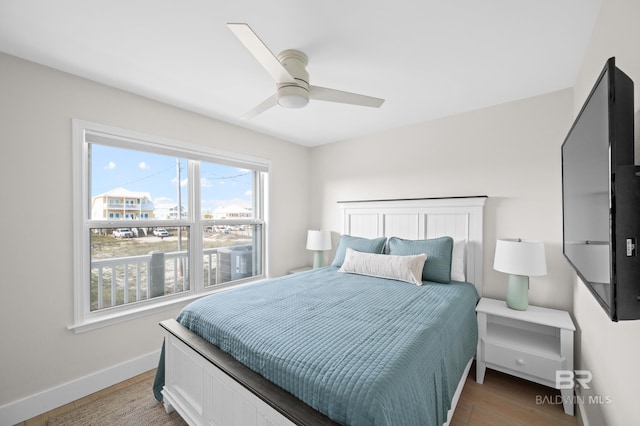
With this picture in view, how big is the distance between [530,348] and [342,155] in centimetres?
294

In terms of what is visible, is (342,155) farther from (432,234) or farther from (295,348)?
(295,348)

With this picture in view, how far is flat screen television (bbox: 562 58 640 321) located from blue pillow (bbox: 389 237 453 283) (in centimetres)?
149

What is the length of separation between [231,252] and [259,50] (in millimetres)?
2556

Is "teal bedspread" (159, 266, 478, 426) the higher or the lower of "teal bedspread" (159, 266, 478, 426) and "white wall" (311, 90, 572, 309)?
the lower

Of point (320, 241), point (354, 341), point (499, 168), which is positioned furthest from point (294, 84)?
point (320, 241)

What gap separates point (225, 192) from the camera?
131 inches

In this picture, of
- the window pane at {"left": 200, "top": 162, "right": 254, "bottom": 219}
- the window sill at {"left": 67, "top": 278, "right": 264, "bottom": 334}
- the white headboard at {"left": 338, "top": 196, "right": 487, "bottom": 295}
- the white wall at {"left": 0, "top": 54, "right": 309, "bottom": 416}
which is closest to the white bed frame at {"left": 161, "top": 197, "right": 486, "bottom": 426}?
the white headboard at {"left": 338, "top": 196, "right": 487, "bottom": 295}

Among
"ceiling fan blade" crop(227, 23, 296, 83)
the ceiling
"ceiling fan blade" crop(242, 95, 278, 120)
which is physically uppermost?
the ceiling

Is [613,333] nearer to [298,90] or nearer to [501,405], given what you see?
[501,405]

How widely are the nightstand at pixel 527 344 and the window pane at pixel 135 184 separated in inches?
124

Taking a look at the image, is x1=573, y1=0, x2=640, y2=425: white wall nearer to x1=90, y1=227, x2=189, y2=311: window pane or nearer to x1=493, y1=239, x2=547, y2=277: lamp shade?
x1=493, y1=239, x2=547, y2=277: lamp shade

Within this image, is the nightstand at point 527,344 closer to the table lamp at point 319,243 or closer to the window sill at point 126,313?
the table lamp at point 319,243

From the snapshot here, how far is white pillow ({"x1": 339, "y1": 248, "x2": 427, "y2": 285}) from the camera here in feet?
8.26

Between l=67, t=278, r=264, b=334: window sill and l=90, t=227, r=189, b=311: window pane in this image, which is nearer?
l=67, t=278, r=264, b=334: window sill
